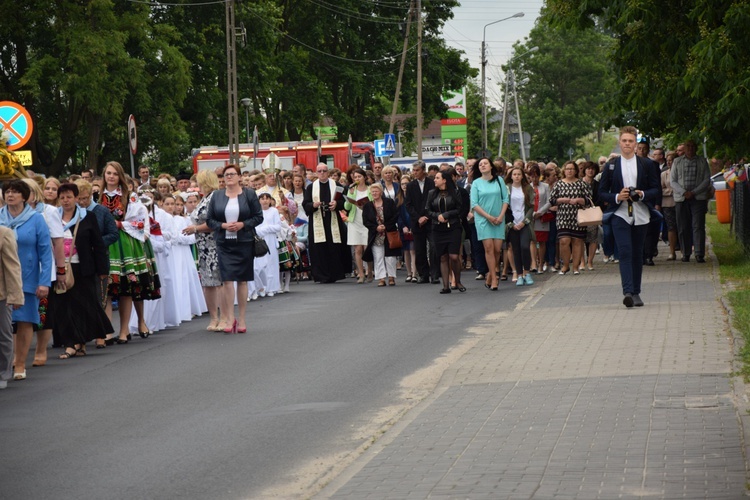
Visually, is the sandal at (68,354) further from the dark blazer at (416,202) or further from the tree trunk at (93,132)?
the tree trunk at (93,132)

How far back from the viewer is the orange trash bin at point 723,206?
34125mm

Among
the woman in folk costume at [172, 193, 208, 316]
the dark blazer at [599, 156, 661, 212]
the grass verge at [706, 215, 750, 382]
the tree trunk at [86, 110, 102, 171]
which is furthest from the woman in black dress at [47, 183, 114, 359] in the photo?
the tree trunk at [86, 110, 102, 171]

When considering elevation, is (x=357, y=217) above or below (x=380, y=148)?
below

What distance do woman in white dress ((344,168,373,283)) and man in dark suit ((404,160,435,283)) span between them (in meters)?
1.04

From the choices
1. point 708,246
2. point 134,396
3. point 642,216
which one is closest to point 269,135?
point 708,246

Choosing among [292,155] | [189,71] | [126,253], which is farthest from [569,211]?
[189,71]

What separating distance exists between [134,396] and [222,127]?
4324 cm

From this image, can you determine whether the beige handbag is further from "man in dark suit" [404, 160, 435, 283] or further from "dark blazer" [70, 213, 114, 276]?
"dark blazer" [70, 213, 114, 276]

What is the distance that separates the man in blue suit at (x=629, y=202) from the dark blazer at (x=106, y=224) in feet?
17.8

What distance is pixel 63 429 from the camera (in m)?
9.58

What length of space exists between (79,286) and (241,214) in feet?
7.55

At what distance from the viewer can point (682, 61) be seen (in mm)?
20547

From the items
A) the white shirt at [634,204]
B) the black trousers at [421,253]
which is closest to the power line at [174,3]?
the black trousers at [421,253]

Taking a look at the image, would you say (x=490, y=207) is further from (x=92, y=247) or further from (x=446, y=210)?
(x=92, y=247)
